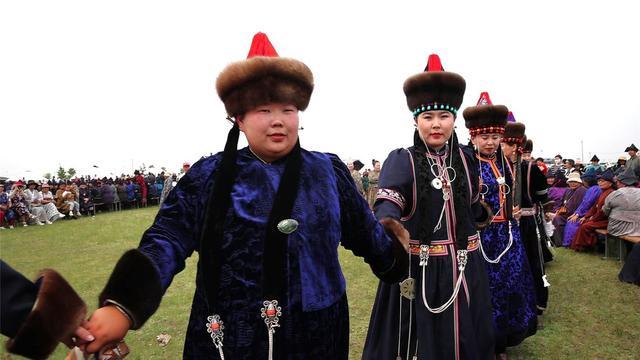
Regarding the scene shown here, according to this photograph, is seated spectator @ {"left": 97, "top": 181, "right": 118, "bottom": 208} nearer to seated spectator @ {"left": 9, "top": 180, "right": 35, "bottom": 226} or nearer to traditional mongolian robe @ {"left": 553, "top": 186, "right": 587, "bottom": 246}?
seated spectator @ {"left": 9, "top": 180, "right": 35, "bottom": 226}

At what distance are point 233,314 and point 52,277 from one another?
682 mm

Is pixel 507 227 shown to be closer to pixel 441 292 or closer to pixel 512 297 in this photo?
pixel 512 297

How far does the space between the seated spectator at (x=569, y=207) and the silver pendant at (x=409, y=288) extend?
824 centimetres

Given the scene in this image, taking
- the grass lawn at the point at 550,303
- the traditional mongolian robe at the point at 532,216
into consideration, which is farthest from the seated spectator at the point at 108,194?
the traditional mongolian robe at the point at 532,216

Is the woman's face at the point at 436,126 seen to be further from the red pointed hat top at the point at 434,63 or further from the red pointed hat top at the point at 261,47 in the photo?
the red pointed hat top at the point at 261,47

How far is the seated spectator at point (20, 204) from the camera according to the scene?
621 inches

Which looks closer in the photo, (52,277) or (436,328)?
(52,277)

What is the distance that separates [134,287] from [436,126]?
7.46 ft

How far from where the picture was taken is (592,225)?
8.16 m

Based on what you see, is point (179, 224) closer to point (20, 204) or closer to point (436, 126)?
point (436, 126)

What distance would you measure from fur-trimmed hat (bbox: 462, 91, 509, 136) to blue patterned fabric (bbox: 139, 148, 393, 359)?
272 cm

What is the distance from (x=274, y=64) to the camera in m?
A: 1.77

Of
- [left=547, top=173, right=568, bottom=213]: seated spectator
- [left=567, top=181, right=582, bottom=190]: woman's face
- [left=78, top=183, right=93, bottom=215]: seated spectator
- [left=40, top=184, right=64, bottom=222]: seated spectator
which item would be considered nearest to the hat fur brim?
[left=567, top=181, right=582, bottom=190]: woman's face

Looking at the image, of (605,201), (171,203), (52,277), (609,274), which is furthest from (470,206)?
(605,201)
